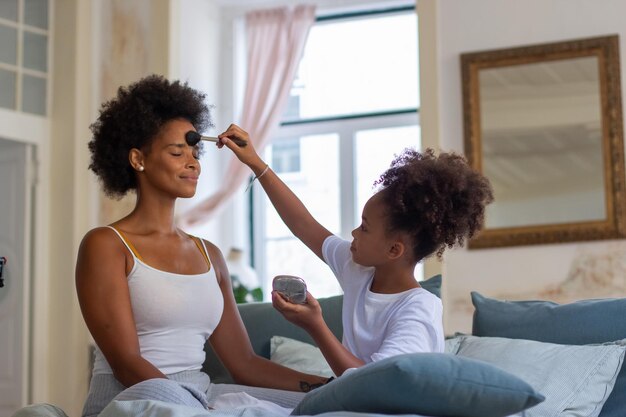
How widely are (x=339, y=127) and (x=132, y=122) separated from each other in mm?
4326

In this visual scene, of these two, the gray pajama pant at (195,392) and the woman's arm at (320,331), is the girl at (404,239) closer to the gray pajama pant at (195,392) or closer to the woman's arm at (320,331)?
the woman's arm at (320,331)

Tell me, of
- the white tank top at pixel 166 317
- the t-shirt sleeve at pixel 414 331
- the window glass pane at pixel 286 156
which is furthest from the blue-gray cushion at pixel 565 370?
the window glass pane at pixel 286 156

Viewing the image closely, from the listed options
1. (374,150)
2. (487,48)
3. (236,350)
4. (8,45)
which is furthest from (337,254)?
(374,150)

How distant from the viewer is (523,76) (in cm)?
592

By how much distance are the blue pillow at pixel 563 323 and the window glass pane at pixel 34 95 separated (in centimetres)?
384

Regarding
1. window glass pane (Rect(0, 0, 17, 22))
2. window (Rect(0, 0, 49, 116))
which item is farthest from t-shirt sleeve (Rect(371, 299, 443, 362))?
window glass pane (Rect(0, 0, 17, 22))

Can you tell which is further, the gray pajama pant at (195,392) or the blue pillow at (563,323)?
the blue pillow at (563,323)

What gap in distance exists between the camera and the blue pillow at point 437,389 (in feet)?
5.81

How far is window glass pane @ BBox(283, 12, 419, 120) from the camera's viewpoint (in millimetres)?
7109

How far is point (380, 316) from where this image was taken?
95.3 inches

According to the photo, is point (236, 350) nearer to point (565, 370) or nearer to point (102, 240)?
point (102, 240)

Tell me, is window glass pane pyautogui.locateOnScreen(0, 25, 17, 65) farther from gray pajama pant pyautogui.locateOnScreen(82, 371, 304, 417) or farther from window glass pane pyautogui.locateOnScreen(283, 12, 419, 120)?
gray pajama pant pyautogui.locateOnScreen(82, 371, 304, 417)

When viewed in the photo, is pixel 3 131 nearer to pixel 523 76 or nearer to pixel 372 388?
pixel 523 76

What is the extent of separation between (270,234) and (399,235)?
488 cm
